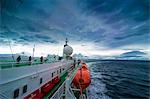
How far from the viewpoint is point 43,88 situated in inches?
366

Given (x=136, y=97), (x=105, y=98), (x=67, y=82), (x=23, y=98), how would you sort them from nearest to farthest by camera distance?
1. (x=23, y=98)
2. (x=67, y=82)
3. (x=105, y=98)
4. (x=136, y=97)

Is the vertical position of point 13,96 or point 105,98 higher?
point 13,96

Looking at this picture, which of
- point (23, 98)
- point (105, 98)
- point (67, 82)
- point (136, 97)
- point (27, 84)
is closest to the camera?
point (23, 98)

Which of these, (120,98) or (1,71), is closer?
(1,71)

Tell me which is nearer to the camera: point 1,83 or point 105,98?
point 1,83

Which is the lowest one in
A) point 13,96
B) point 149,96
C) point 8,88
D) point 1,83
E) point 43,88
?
point 149,96

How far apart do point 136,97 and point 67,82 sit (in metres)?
17.7

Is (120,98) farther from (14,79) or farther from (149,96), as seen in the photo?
(14,79)

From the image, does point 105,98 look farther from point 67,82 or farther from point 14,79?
point 14,79

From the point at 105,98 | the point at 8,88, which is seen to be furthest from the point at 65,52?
the point at 8,88

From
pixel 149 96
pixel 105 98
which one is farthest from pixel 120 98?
pixel 149 96

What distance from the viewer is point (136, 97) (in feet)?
64.5

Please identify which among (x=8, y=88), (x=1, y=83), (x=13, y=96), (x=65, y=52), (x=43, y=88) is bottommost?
(x=43, y=88)

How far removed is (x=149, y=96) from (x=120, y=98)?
241 inches
